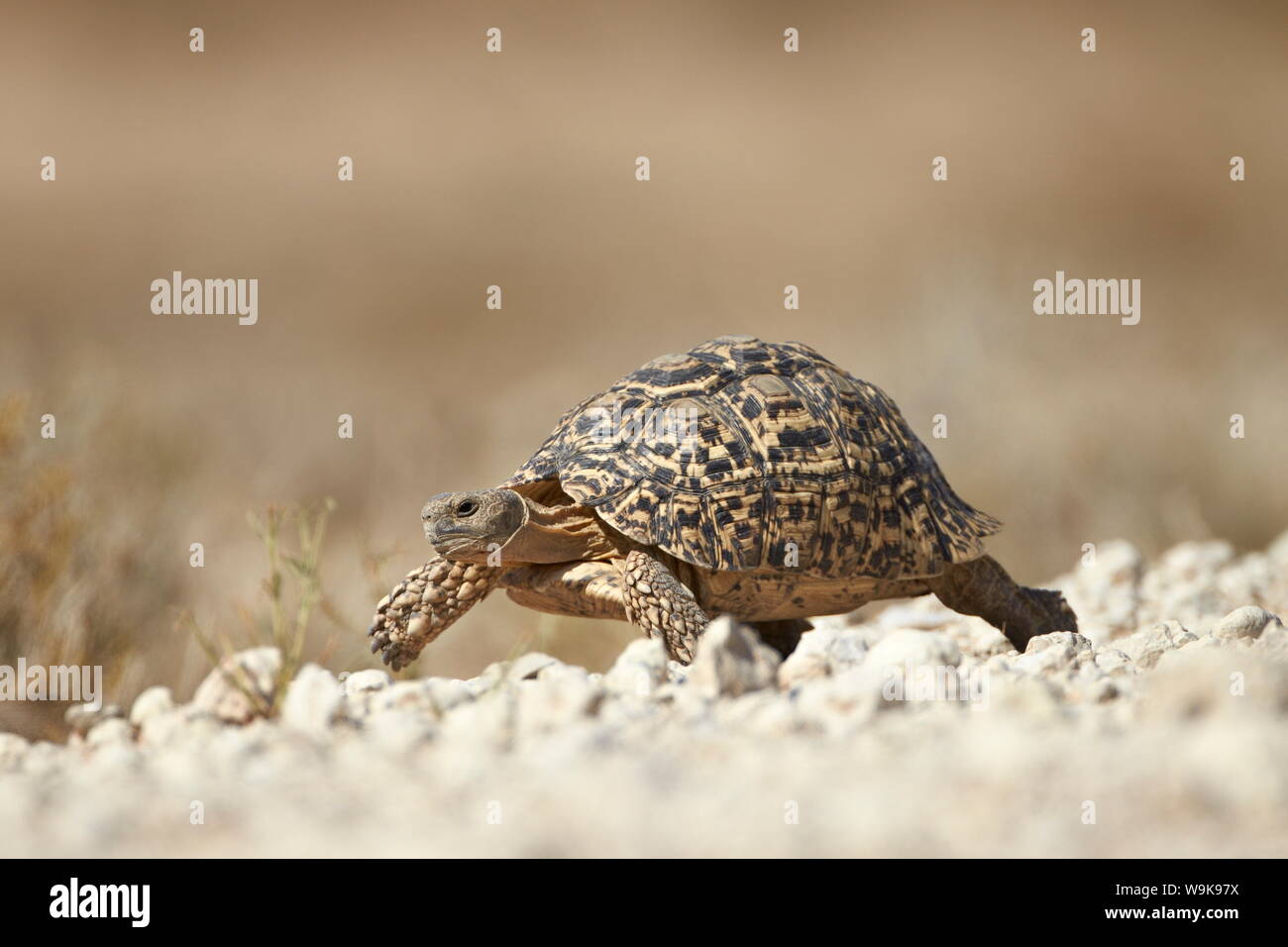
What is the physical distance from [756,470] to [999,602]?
148 centimetres

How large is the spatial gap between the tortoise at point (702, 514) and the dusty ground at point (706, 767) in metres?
1.21

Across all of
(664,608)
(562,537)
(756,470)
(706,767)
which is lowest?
(706,767)

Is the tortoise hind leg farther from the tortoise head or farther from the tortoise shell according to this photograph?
the tortoise head

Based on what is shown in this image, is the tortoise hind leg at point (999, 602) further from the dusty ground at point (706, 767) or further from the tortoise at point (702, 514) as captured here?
the dusty ground at point (706, 767)

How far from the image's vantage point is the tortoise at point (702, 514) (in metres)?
4.63

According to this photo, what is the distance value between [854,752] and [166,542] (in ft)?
16.9

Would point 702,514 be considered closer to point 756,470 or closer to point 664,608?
point 756,470

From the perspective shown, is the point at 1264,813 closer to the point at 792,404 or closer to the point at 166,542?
the point at 792,404

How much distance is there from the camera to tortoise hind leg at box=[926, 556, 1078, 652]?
17.8 ft

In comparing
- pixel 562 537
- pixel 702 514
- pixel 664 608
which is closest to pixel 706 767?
pixel 664 608

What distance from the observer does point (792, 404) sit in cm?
494

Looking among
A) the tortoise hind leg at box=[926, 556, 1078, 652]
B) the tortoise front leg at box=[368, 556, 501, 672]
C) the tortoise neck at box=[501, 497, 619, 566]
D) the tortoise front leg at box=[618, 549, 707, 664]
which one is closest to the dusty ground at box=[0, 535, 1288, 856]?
the tortoise front leg at box=[618, 549, 707, 664]

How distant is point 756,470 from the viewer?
15.5 feet

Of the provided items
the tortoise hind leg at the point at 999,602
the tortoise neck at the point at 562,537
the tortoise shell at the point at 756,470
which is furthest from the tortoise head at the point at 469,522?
the tortoise hind leg at the point at 999,602
